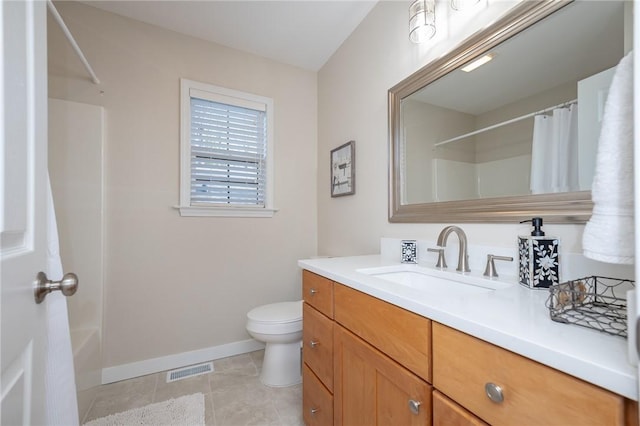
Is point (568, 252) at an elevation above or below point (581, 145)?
below

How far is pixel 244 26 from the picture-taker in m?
2.01

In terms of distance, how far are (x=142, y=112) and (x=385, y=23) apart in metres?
1.79

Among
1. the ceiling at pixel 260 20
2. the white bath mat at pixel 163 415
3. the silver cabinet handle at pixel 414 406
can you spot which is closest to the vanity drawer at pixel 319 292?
the silver cabinet handle at pixel 414 406

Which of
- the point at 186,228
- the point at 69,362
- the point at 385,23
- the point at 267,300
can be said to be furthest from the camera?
the point at 267,300

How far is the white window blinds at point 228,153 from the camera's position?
6.99 ft

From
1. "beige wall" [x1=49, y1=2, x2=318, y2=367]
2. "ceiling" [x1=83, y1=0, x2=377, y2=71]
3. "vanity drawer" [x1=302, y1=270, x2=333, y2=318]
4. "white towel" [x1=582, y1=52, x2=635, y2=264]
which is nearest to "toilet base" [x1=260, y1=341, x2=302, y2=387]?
"beige wall" [x1=49, y1=2, x2=318, y2=367]

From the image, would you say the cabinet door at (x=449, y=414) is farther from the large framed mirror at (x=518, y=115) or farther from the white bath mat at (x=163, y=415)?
the white bath mat at (x=163, y=415)

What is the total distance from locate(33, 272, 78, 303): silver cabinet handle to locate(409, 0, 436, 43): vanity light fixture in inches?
65.2

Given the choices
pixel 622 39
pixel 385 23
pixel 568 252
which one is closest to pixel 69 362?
pixel 568 252

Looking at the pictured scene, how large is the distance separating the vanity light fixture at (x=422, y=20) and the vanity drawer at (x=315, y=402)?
1.74 meters

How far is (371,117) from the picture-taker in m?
1.80

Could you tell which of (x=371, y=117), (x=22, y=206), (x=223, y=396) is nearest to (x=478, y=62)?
(x=371, y=117)

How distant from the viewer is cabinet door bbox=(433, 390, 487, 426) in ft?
1.87

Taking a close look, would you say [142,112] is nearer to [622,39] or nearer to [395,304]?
[395,304]
